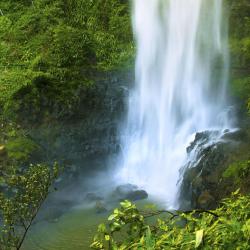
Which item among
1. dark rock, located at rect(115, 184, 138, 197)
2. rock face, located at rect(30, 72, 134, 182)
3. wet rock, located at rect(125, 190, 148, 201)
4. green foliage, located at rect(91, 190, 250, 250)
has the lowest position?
green foliage, located at rect(91, 190, 250, 250)

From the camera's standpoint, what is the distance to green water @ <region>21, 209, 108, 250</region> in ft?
33.7

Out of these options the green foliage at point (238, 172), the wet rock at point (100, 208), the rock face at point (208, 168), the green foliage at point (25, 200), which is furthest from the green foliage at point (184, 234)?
the wet rock at point (100, 208)

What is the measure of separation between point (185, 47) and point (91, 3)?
4.84 m

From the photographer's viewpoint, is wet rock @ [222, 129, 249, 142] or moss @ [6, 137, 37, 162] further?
moss @ [6, 137, 37, 162]

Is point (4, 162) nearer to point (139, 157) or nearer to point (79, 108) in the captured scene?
point (79, 108)

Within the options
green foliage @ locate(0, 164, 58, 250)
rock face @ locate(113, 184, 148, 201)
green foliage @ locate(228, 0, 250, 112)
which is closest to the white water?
green foliage @ locate(228, 0, 250, 112)

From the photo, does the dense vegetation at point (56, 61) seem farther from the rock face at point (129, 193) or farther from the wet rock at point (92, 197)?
the rock face at point (129, 193)

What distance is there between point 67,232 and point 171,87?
8406 mm

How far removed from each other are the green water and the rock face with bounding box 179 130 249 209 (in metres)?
2.30

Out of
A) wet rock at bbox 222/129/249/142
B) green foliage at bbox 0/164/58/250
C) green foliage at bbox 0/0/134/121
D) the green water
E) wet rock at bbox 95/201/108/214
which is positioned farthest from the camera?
green foliage at bbox 0/0/134/121

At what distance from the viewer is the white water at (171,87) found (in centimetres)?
1562

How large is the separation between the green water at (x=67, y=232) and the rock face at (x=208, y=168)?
7.55 ft

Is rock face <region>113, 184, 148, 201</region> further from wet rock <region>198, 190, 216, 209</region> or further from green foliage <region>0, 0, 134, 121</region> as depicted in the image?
green foliage <region>0, 0, 134, 121</region>

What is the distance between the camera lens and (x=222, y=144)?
12.1m
